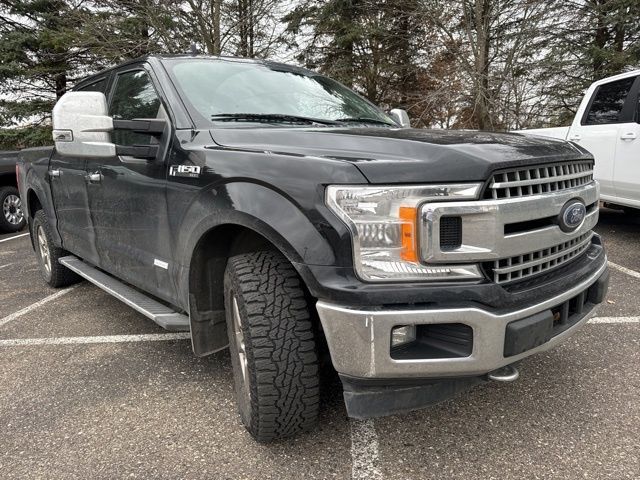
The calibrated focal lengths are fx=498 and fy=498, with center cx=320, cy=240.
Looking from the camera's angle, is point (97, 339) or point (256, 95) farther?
point (97, 339)

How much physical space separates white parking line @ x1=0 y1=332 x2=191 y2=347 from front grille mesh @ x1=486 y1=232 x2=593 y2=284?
2.43m

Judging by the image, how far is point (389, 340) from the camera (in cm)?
171

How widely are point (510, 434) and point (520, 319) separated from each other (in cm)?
75

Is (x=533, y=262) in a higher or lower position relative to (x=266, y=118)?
lower

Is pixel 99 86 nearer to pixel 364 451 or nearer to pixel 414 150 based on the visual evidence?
pixel 414 150

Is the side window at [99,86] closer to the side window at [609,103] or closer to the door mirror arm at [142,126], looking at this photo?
the door mirror arm at [142,126]

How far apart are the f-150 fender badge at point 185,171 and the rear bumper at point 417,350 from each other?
38.0 inches

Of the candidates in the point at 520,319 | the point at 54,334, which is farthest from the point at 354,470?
the point at 54,334

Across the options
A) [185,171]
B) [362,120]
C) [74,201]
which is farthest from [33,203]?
[362,120]

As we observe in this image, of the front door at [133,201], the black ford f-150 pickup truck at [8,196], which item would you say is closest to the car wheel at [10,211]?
the black ford f-150 pickup truck at [8,196]

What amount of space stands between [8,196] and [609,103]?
9298 millimetres

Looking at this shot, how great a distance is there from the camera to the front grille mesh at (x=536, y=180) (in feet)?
5.86

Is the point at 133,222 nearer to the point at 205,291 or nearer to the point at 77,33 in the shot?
the point at 205,291

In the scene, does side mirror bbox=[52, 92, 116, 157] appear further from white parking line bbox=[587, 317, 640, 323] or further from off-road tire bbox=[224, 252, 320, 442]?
white parking line bbox=[587, 317, 640, 323]
